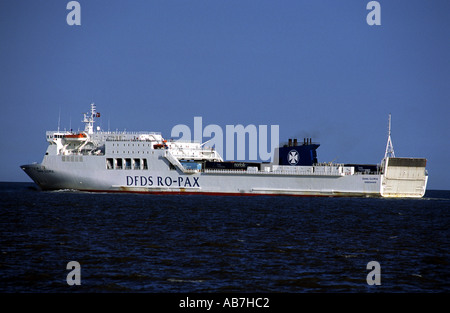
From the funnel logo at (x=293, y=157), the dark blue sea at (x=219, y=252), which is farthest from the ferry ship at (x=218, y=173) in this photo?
the dark blue sea at (x=219, y=252)

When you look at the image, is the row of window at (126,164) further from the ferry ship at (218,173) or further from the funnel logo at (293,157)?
the funnel logo at (293,157)

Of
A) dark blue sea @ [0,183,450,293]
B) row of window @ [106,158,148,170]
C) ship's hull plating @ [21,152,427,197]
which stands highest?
row of window @ [106,158,148,170]

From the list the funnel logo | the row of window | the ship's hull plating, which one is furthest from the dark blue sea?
the funnel logo

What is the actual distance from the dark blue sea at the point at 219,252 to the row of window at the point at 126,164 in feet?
70.1

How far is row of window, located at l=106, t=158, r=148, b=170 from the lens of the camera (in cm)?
5769

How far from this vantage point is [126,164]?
58.0 m

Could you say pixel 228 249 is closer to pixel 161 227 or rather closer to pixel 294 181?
pixel 161 227

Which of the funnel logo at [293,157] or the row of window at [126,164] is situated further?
the funnel logo at [293,157]

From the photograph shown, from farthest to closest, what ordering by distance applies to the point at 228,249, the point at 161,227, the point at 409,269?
1. the point at 161,227
2. the point at 228,249
3. the point at 409,269

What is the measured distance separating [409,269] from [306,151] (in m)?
40.5

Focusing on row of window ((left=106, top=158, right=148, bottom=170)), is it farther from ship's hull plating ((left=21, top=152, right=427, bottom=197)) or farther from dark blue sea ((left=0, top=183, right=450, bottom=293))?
dark blue sea ((left=0, top=183, right=450, bottom=293))

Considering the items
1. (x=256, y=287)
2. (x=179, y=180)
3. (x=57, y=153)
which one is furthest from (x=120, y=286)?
(x=57, y=153)

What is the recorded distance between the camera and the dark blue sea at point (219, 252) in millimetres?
15820
